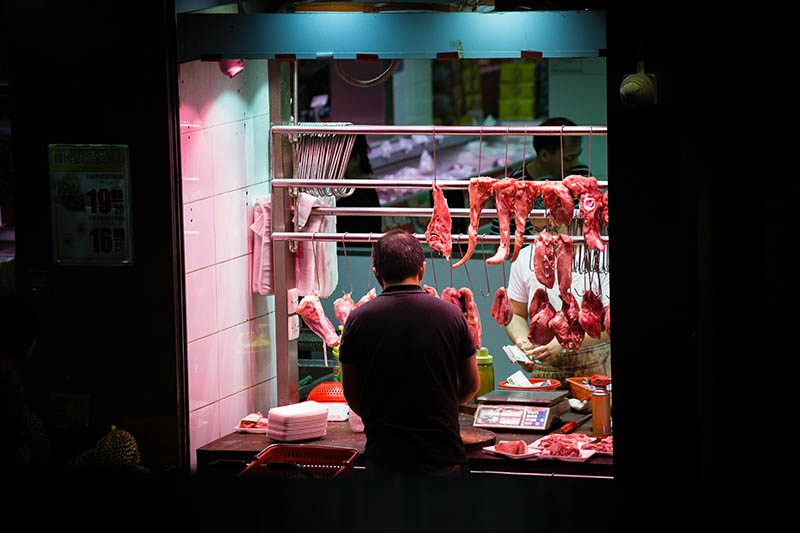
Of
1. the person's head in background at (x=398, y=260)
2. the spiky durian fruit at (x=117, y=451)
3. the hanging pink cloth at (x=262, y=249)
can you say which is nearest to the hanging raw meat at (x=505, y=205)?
the person's head in background at (x=398, y=260)

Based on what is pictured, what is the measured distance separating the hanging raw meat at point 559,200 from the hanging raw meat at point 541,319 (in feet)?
1.49

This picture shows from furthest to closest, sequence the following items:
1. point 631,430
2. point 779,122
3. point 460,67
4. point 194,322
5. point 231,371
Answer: point 460,67 → point 231,371 → point 194,322 → point 631,430 → point 779,122

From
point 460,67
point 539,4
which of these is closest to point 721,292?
point 539,4

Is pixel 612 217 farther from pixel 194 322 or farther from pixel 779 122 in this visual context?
pixel 194 322

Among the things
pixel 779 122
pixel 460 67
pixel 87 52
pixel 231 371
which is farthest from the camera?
pixel 460 67

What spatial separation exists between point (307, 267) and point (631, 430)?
2.69 metres

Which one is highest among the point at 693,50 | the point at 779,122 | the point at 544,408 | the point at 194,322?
the point at 693,50

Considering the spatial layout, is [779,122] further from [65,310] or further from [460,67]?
[460,67]

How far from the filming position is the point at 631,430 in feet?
10.4

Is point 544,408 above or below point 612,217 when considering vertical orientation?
below

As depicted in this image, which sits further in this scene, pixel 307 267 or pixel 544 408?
pixel 307 267

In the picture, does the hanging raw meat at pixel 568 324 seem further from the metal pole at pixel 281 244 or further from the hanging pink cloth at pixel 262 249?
the hanging pink cloth at pixel 262 249

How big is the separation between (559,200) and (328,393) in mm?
1716

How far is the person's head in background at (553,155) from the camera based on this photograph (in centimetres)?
589
